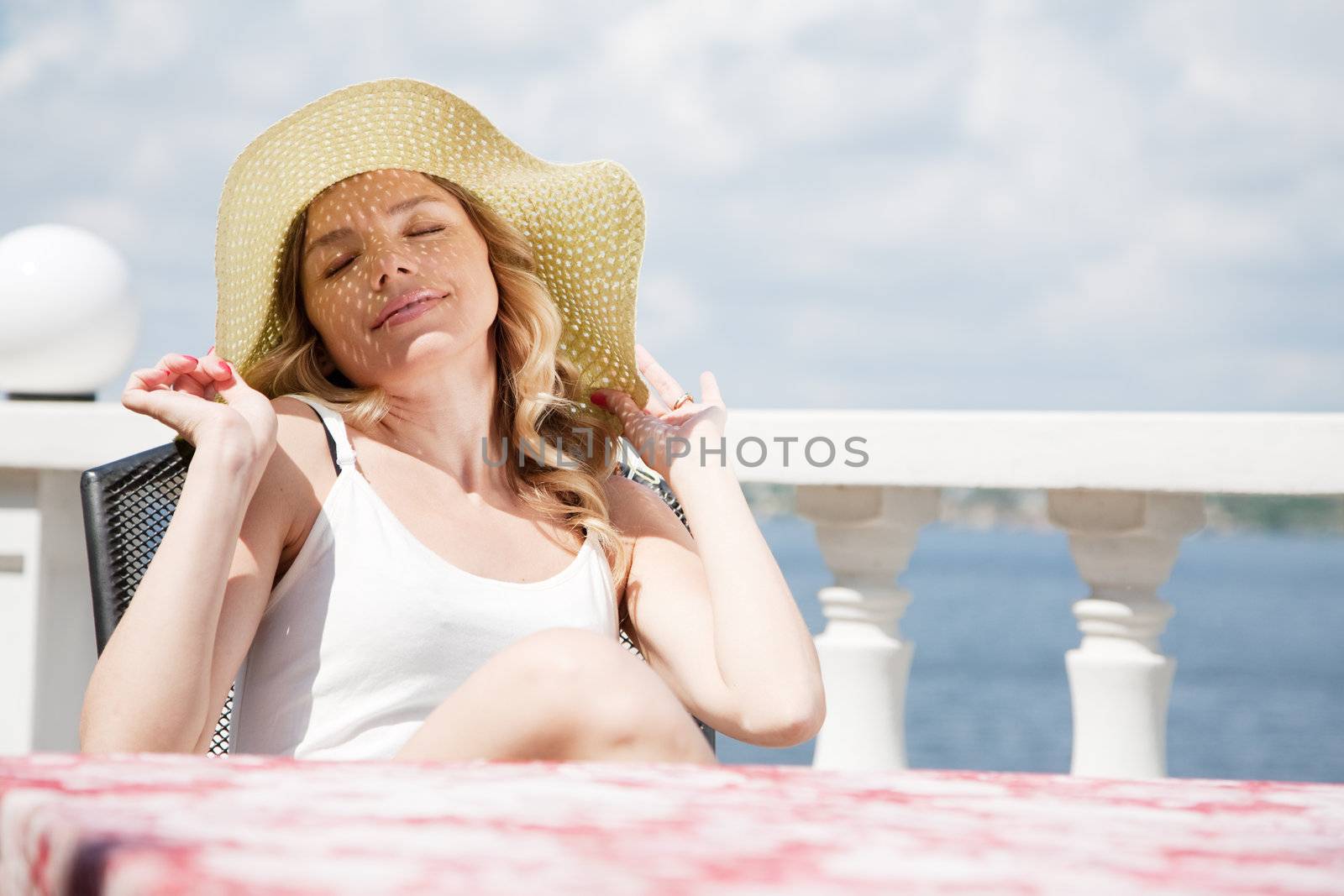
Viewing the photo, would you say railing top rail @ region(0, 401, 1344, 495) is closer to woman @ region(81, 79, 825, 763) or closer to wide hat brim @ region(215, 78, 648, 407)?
woman @ region(81, 79, 825, 763)

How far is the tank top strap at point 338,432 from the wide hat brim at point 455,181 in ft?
0.59

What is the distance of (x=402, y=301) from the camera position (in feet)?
6.81

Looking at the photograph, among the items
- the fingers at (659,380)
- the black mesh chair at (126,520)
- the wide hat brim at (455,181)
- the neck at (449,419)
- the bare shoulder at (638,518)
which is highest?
the wide hat brim at (455,181)

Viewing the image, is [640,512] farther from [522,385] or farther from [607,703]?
[607,703]

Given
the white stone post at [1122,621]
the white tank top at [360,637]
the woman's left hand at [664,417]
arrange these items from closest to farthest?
the white tank top at [360,637] → the woman's left hand at [664,417] → the white stone post at [1122,621]

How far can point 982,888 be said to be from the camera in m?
0.59

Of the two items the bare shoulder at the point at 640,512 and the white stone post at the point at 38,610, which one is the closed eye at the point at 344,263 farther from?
the white stone post at the point at 38,610

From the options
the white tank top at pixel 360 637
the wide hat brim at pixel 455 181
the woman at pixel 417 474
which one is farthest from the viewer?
the wide hat brim at pixel 455 181

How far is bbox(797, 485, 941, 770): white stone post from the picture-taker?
2.83 meters

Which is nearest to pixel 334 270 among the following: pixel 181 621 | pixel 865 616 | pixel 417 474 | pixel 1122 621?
pixel 417 474

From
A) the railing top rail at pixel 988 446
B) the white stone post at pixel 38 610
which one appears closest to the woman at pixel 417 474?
the railing top rail at pixel 988 446

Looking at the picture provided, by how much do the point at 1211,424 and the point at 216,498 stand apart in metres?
1.85

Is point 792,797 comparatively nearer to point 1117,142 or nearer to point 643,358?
point 643,358

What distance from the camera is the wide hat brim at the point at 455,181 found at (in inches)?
82.7
